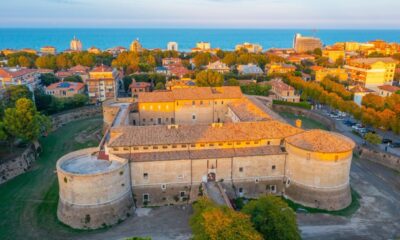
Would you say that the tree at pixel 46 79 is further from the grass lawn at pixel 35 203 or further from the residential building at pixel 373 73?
the residential building at pixel 373 73

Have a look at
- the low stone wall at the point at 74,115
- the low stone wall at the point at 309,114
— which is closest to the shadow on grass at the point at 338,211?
the low stone wall at the point at 309,114

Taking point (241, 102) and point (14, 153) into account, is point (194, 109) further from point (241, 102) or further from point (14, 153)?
point (14, 153)

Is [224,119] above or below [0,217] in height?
above

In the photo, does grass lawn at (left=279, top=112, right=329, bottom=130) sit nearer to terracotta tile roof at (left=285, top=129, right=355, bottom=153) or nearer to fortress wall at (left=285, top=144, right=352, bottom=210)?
terracotta tile roof at (left=285, top=129, right=355, bottom=153)

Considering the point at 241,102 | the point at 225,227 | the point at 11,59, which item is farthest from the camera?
the point at 11,59

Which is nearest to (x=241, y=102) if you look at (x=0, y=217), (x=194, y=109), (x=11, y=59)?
(x=194, y=109)

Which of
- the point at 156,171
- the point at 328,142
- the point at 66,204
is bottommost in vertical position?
the point at 66,204

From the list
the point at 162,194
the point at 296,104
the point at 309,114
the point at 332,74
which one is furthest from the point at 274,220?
the point at 332,74

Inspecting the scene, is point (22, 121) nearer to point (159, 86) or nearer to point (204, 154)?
point (204, 154)
